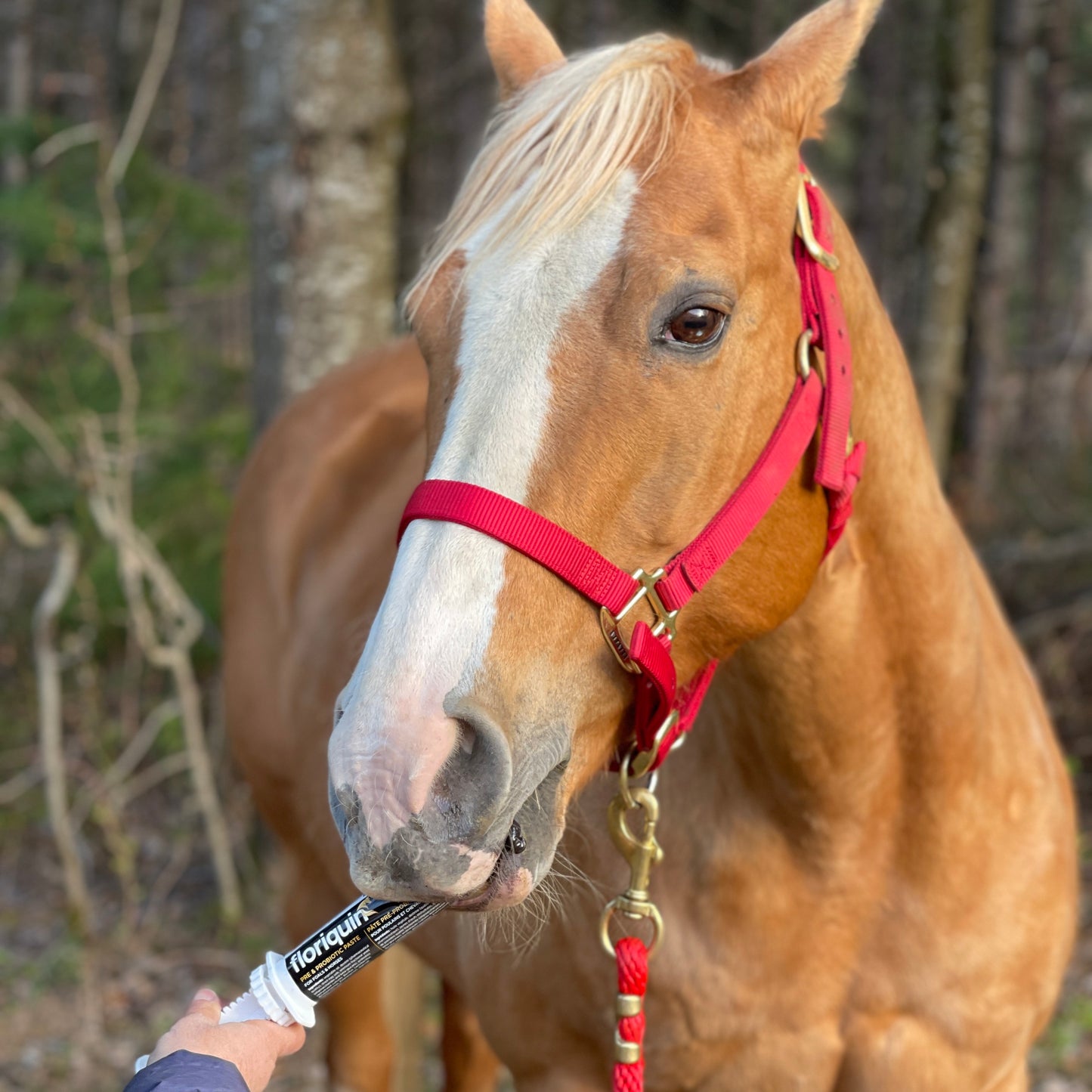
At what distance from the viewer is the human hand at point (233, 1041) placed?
140cm

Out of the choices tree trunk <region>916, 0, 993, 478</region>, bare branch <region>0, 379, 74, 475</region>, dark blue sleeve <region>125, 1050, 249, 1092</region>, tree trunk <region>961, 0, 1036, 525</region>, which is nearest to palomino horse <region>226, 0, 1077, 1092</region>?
dark blue sleeve <region>125, 1050, 249, 1092</region>

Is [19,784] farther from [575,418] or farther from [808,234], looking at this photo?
[808,234]

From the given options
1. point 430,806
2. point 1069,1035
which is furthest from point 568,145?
point 1069,1035

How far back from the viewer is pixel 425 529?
1.40 metres

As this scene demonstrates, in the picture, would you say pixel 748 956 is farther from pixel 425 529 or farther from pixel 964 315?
pixel 964 315

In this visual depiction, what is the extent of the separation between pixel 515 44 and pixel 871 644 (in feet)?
3.88

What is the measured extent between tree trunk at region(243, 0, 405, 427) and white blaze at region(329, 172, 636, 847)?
10.2 ft

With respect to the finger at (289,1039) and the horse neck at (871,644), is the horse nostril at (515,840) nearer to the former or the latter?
the finger at (289,1039)

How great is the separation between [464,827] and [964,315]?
5600mm

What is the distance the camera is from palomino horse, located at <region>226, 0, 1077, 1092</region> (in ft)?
4.49

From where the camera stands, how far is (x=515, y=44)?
197cm

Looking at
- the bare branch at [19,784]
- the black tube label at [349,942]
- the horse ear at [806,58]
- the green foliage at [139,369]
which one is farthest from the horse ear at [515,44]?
the bare branch at [19,784]

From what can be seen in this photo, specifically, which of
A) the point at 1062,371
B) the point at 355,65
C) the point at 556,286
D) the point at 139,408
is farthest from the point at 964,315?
the point at 556,286

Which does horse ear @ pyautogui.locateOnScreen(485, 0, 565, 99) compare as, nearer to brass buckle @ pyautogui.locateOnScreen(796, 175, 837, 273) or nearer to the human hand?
brass buckle @ pyautogui.locateOnScreen(796, 175, 837, 273)
